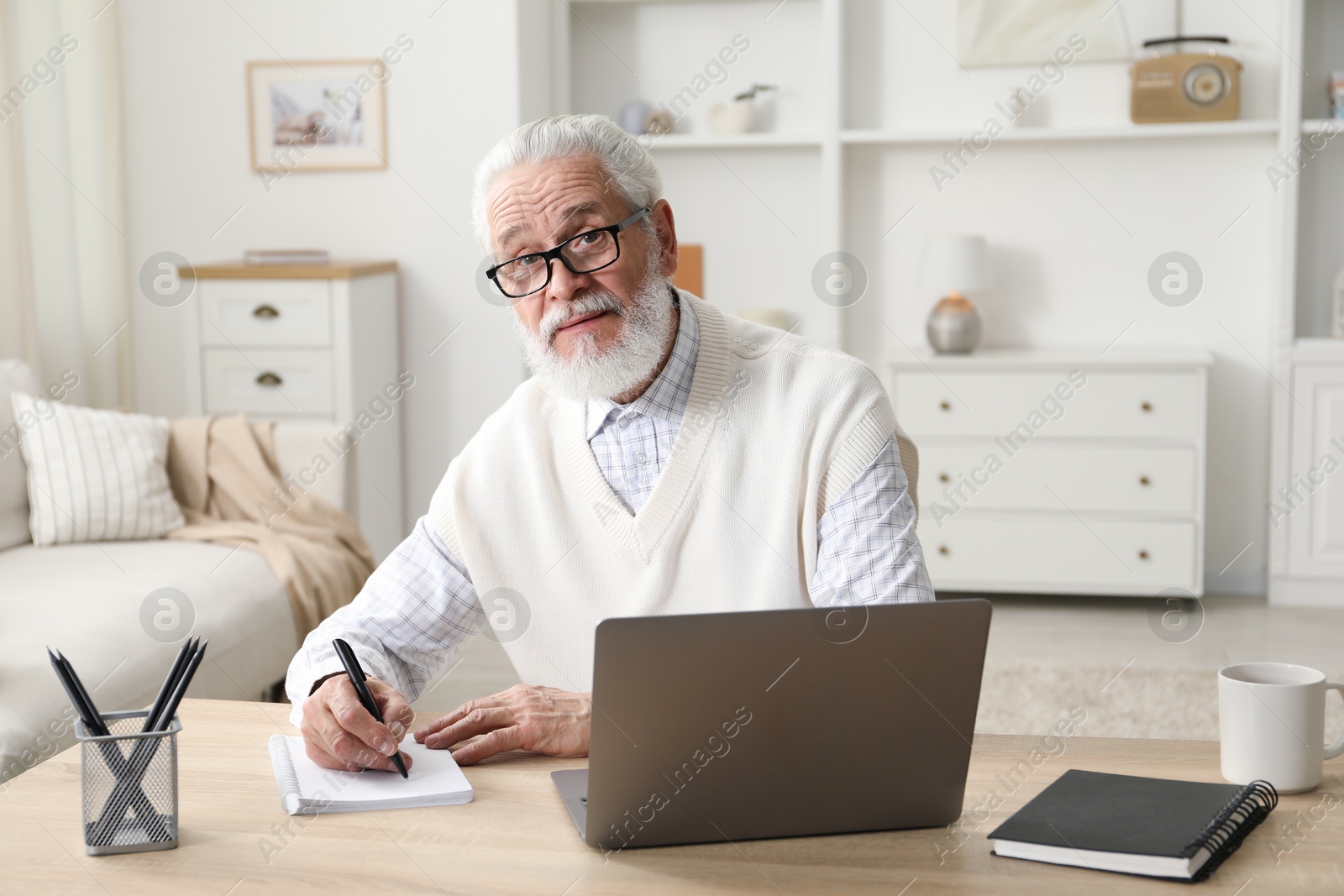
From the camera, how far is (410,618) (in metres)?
1.53

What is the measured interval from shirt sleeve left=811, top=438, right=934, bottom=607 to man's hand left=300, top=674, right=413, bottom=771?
394 millimetres

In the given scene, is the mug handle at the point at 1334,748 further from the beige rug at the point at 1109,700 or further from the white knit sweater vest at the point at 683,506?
the beige rug at the point at 1109,700

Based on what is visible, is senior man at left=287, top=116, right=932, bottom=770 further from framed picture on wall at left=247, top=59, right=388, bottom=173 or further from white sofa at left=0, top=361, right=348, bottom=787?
framed picture on wall at left=247, top=59, right=388, bottom=173

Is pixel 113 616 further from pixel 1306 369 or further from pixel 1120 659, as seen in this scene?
pixel 1306 369

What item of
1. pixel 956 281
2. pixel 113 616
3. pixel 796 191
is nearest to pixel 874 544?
pixel 113 616

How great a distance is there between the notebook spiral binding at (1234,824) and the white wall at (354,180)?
3.49 m

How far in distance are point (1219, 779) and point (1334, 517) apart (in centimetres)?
347

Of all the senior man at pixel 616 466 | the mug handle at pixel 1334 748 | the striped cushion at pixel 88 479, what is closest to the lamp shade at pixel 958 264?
the striped cushion at pixel 88 479

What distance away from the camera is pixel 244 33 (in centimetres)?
443

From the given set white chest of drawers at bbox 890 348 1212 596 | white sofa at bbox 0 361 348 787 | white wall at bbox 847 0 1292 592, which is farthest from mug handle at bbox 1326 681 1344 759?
white wall at bbox 847 0 1292 592

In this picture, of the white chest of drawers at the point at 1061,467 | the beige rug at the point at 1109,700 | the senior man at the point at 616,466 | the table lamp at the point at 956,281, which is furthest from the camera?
the table lamp at the point at 956,281

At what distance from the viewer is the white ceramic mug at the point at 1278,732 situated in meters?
1.10

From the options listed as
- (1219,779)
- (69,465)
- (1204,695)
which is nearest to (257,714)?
(1219,779)

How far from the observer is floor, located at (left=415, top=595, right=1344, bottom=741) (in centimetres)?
319
